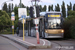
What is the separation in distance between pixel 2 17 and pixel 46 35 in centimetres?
4010

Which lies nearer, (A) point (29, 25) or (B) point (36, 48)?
(B) point (36, 48)

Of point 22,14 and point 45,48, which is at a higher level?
point 22,14

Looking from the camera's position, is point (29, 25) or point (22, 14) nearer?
point (22, 14)

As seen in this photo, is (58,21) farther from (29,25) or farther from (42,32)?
(29,25)

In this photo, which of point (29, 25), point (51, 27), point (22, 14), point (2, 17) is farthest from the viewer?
point (2, 17)

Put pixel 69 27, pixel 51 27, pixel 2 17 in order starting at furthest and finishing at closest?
pixel 2 17
pixel 69 27
pixel 51 27

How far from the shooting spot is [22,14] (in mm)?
23625

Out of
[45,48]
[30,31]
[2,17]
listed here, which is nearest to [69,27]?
[30,31]

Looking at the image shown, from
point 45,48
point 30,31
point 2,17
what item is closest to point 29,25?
point 30,31

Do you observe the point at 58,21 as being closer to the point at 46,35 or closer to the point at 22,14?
the point at 46,35

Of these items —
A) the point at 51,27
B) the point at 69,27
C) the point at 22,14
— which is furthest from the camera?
the point at 69,27

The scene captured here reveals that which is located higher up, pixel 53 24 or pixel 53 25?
Result: pixel 53 24

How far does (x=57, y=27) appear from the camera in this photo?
2536 cm

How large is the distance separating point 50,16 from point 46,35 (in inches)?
88.4
